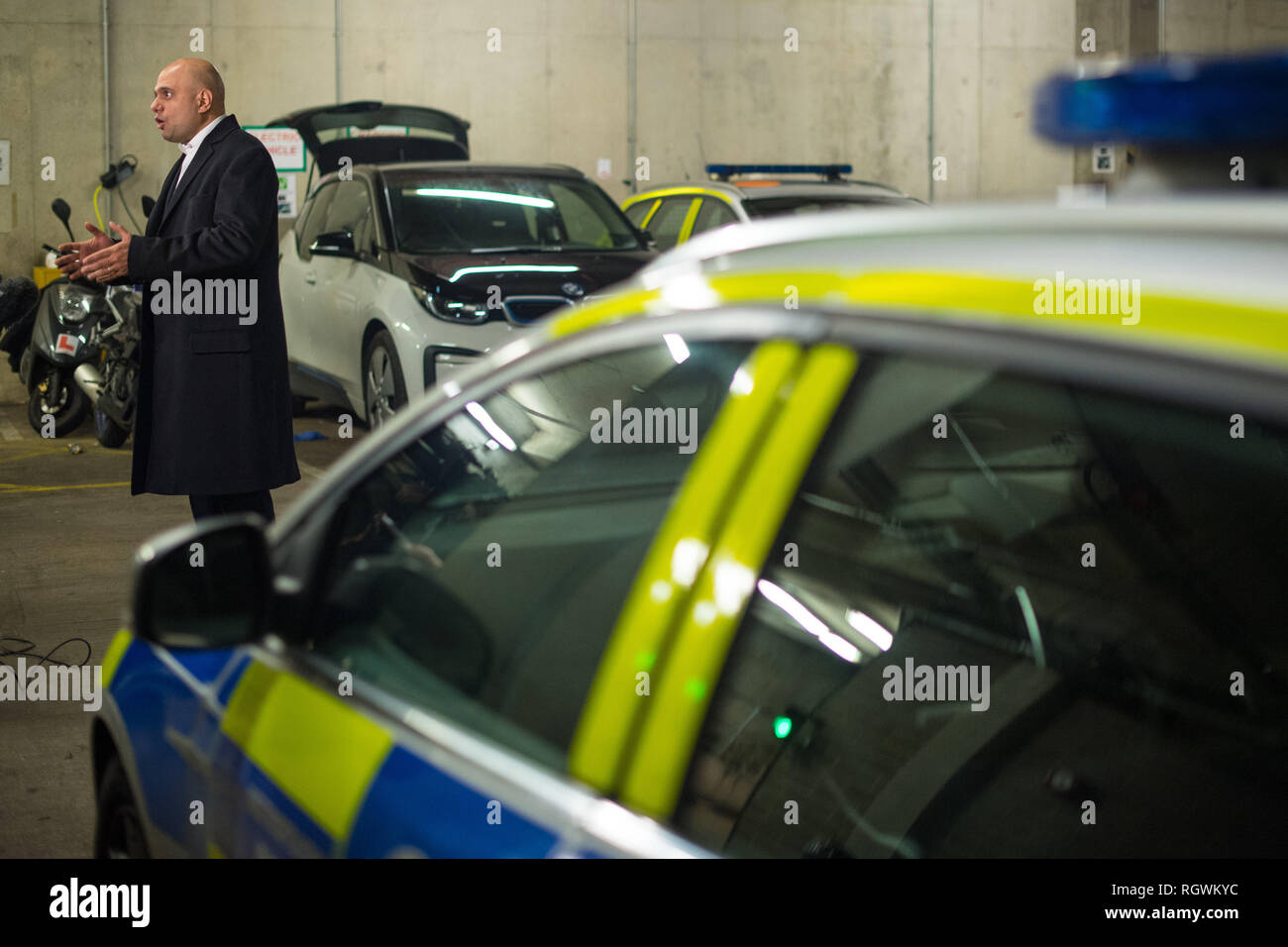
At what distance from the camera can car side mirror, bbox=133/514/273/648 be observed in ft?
5.79

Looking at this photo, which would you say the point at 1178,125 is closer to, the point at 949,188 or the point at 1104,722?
the point at 1104,722

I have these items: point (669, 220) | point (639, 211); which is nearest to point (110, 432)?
point (669, 220)

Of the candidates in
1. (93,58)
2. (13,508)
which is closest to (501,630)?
(13,508)

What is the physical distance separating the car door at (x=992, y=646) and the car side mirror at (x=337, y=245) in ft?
24.0

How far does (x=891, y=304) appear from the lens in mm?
1148

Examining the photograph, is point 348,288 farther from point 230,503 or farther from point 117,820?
point 117,820

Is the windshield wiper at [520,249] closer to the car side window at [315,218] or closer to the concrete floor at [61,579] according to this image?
the concrete floor at [61,579]

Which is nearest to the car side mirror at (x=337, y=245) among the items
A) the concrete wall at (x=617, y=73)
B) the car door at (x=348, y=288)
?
the car door at (x=348, y=288)

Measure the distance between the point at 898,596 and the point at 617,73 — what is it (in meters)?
15.6

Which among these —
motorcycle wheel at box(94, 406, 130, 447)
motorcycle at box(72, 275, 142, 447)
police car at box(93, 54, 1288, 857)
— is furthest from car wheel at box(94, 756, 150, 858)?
motorcycle wheel at box(94, 406, 130, 447)

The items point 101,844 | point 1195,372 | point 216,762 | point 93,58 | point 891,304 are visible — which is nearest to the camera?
point 1195,372

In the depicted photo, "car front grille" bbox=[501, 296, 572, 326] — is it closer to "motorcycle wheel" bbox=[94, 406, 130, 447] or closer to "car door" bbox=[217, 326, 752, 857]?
"motorcycle wheel" bbox=[94, 406, 130, 447]

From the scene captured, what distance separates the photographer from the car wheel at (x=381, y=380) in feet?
25.5

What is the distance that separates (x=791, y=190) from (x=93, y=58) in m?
7.82
